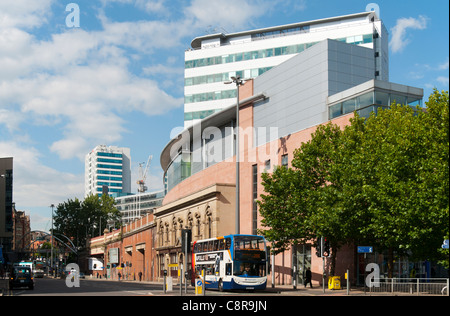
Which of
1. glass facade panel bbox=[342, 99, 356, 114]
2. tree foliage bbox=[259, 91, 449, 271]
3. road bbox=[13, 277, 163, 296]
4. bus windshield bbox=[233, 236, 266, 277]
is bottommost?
road bbox=[13, 277, 163, 296]

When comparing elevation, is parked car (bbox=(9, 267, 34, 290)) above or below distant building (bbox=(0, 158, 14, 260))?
below

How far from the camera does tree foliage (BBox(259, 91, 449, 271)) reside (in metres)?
31.0

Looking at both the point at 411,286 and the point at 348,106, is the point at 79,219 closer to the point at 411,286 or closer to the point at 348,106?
the point at 348,106

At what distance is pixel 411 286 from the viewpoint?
1344 inches

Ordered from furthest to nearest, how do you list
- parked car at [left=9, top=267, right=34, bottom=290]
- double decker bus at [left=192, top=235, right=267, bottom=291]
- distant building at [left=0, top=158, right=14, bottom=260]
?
distant building at [left=0, top=158, right=14, bottom=260] < parked car at [left=9, top=267, right=34, bottom=290] < double decker bus at [left=192, top=235, right=267, bottom=291]

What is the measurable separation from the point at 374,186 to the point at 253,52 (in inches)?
2286

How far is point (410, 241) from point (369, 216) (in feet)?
15.7

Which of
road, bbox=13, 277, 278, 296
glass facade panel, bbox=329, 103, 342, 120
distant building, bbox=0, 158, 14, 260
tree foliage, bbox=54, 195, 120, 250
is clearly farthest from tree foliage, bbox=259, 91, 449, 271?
tree foliage, bbox=54, 195, 120, 250

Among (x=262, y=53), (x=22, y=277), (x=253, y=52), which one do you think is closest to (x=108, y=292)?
(x=22, y=277)

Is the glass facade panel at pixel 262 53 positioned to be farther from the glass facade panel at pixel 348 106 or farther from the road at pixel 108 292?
the road at pixel 108 292

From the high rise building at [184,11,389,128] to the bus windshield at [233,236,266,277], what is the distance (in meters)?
50.9

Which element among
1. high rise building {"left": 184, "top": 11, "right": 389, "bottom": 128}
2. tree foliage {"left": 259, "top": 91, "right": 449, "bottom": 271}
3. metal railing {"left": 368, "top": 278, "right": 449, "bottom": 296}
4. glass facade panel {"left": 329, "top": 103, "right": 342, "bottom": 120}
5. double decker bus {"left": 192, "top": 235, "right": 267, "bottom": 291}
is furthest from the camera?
high rise building {"left": 184, "top": 11, "right": 389, "bottom": 128}

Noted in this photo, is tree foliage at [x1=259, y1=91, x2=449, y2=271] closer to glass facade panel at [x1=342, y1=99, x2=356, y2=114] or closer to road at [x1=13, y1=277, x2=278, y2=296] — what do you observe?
glass facade panel at [x1=342, y1=99, x2=356, y2=114]

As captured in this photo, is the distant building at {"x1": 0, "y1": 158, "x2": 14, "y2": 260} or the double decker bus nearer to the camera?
the double decker bus
